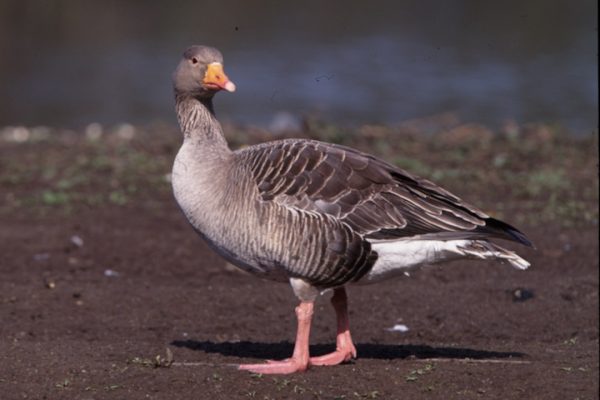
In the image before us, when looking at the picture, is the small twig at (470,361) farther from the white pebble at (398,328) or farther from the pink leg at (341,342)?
the white pebble at (398,328)

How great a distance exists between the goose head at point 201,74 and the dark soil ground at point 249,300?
1925mm

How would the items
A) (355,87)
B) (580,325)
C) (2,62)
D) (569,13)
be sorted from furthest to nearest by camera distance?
(569,13) < (2,62) < (355,87) < (580,325)

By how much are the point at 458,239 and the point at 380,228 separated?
0.54 m

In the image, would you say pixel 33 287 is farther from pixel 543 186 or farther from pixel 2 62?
pixel 2 62

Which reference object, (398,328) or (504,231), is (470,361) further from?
(398,328)

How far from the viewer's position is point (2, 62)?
28.5 m

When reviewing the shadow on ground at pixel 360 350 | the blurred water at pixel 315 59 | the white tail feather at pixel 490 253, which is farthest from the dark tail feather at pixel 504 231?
the blurred water at pixel 315 59

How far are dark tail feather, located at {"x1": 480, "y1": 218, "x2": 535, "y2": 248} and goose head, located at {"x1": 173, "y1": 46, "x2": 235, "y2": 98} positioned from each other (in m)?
2.05

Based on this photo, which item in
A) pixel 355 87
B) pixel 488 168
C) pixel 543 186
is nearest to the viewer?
pixel 543 186

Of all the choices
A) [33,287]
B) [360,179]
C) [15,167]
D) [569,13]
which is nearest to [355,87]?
[569,13]

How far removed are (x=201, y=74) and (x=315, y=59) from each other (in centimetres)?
1977

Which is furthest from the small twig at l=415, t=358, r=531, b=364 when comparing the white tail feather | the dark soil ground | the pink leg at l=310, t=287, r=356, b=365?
the white tail feather

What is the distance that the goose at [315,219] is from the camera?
698 centimetres

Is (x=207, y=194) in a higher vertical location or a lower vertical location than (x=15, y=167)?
lower
